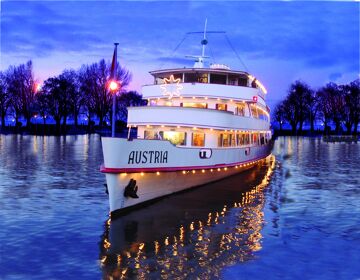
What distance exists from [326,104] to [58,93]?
68069 millimetres

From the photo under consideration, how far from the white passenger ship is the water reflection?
0.99 meters

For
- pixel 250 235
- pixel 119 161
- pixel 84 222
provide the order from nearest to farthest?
pixel 250 235 → pixel 84 222 → pixel 119 161

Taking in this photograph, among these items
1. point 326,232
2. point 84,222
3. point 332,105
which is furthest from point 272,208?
point 332,105

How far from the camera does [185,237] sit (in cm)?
1219

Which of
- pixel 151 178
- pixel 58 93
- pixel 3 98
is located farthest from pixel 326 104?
pixel 151 178

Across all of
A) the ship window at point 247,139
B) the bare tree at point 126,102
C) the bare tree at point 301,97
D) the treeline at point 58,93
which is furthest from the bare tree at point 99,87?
the ship window at point 247,139

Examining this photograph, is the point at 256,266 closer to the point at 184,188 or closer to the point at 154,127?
the point at 184,188

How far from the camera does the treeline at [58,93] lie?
89.4 meters

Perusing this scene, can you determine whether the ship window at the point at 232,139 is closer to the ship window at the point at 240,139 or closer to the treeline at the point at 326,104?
the ship window at the point at 240,139

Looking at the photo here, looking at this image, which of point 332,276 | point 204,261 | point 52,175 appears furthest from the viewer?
point 52,175

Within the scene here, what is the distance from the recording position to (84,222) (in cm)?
1358

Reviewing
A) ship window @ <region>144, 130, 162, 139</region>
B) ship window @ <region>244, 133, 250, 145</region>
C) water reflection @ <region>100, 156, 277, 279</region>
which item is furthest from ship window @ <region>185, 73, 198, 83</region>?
water reflection @ <region>100, 156, 277, 279</region>

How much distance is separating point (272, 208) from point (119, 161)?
6.35m

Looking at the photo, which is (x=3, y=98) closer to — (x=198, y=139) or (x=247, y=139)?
(x=247, y=139)
